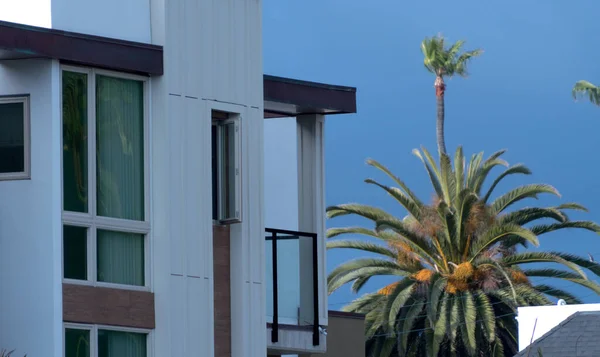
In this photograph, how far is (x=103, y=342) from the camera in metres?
15.5

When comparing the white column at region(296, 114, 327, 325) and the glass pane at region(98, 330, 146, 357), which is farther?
the white column at region(296, 114, 327, 325)

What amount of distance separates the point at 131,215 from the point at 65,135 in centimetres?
120

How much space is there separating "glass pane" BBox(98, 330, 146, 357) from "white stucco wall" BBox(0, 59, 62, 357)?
2.49 feet

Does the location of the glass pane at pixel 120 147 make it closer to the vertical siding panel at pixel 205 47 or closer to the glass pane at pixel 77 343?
the vertical siding panel at pixel 205 47

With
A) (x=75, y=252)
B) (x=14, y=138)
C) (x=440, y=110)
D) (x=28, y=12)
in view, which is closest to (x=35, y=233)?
(x=75, y=252)

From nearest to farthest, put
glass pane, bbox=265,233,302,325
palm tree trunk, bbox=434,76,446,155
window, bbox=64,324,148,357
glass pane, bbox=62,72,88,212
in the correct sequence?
window, bbox=64,324,148,357 → glass pane, bbox=62,72,88,212 → glass pane, bbox=265,233,302,325 → palm tree trunk, bbox=434,76,446,155

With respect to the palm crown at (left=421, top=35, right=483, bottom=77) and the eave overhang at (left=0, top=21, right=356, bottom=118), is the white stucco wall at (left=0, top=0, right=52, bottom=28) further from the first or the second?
the palm crown at (left=421, top=35, right=483, bottom=77)

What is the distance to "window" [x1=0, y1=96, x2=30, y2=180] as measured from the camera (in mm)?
15289

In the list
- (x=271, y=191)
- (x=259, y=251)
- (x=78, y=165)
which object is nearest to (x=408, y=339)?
(x=271, y=191)

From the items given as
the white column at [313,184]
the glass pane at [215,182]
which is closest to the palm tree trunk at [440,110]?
the white column at [313,184]

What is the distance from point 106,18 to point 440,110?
31.4 meters

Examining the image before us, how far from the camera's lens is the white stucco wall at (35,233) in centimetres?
1490

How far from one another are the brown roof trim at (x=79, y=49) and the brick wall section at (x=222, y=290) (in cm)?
216

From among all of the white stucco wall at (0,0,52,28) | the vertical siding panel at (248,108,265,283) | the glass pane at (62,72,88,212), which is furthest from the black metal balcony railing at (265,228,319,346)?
the white stucco wall at (0,0,52,28)
